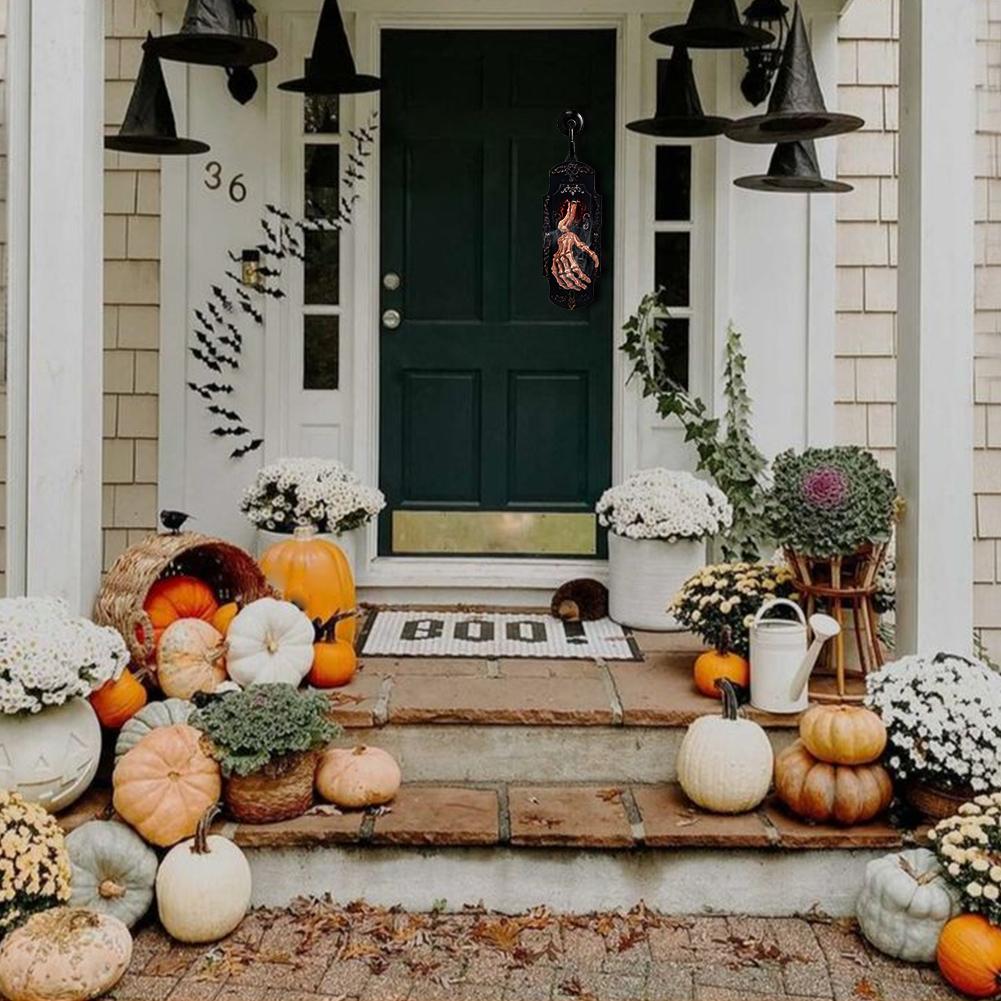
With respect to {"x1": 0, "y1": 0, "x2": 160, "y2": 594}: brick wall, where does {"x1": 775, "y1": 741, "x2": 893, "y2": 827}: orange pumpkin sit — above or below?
below

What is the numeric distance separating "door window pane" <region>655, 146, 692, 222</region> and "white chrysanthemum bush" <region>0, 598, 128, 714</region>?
2818mm

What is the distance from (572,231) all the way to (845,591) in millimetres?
1809

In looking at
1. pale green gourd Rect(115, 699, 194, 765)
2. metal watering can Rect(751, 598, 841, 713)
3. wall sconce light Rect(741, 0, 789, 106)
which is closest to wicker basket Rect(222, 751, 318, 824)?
pale green gourd Rect(115, 699, 194, 765)

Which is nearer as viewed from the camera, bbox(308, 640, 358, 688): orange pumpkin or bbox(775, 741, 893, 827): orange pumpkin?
bbox(775, 741, 893, 827): orange pumpkin

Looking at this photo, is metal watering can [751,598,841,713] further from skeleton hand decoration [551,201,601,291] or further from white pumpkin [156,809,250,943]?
skeleton hand decoration [551,201,601,291]

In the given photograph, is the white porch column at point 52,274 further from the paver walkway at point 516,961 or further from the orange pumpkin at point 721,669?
the orange pumpkin at point 721,669

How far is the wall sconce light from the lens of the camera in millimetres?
4707

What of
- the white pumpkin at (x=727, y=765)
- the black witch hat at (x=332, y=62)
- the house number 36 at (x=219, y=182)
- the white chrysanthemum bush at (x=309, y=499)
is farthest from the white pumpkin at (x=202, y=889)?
the house number 36 at (x=219, y=182)

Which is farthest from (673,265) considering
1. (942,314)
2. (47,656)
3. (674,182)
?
(47,656)

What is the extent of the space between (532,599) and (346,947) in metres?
2.18

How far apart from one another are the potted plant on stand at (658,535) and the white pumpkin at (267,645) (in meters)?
1.38

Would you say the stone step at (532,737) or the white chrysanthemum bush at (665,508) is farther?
the white chrysanthemum bush at (665,508)

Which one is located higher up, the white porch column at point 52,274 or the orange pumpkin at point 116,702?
the white porch column at point 52,274

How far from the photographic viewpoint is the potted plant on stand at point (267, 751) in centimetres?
317
